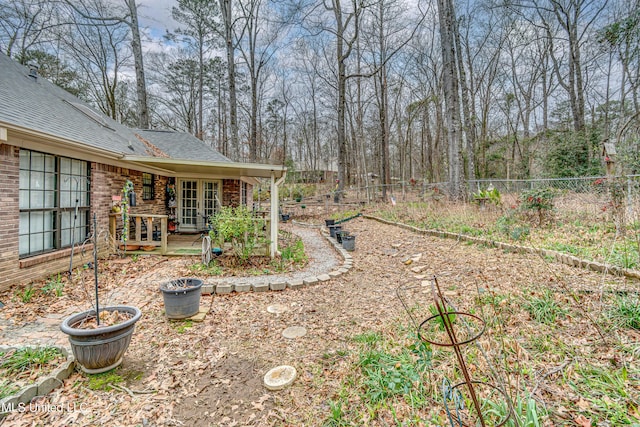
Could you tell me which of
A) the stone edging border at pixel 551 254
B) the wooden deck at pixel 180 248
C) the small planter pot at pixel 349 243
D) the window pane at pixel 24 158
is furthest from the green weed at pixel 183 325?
the stone edging border at pixel 551 254

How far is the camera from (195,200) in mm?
10391

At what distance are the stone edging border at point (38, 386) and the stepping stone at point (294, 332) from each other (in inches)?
84.1

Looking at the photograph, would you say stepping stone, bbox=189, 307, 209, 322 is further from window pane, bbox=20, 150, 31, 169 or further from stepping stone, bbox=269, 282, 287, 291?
window pane, bbox=20, 150, 31, 169

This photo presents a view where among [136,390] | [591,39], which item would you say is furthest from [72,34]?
[591,39]

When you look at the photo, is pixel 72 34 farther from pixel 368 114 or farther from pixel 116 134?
pixel 368 114

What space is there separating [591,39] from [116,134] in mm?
20578

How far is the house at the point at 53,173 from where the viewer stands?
439 cm

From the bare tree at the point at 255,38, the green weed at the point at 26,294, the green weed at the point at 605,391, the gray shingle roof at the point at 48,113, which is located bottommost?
the green weed at the point at 605,391

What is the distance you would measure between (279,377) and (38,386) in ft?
6.59

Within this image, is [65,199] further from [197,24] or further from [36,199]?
[197,24]

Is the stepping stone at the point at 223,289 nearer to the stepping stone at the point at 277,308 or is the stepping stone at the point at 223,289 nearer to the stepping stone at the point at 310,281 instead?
the stepping stone at the point at 277,308

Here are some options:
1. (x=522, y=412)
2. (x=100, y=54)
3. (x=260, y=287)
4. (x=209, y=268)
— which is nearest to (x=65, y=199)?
(x=209, y=268)

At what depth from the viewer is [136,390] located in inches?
100

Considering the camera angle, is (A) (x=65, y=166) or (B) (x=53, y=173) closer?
(B) (x=53, y=173)
